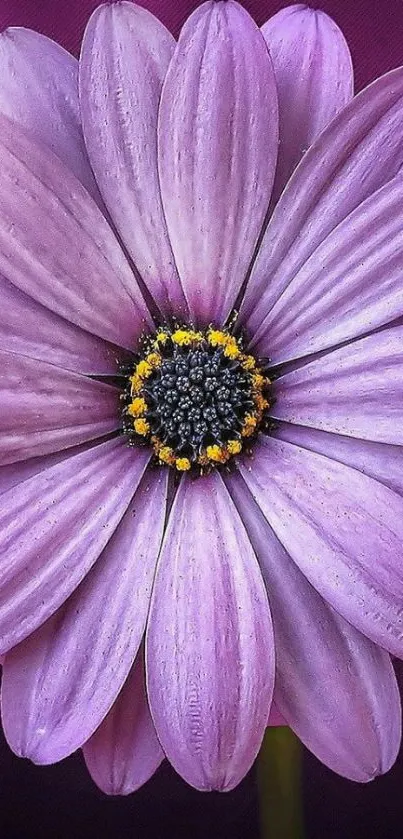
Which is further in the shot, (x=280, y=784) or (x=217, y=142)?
(x=280, y=784)

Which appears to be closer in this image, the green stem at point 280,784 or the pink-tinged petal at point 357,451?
the pink-tinged petal at point 357,451

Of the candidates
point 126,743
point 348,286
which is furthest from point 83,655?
point 348,286

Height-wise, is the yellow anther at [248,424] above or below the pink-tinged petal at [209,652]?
above

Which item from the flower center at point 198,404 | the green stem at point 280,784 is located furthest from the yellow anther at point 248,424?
the green stem at point 280,784

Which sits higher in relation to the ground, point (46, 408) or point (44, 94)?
point (44, 94)

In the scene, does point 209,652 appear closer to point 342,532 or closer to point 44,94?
point 342,532

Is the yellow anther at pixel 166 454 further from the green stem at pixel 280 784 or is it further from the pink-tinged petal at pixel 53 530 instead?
the green stem at pixel 280 784

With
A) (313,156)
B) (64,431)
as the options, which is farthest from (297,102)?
(64,431)

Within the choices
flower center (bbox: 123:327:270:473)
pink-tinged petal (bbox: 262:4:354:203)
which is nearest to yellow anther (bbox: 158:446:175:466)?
flower center (bbox: 123:327:270:473)
